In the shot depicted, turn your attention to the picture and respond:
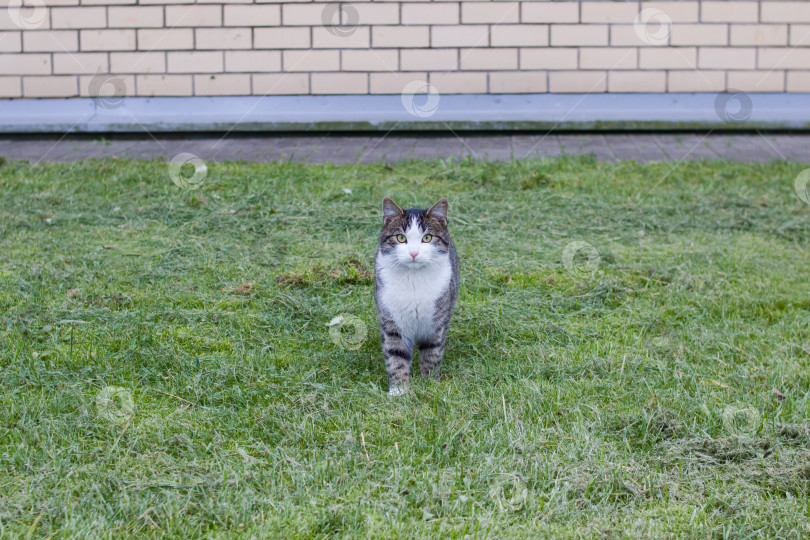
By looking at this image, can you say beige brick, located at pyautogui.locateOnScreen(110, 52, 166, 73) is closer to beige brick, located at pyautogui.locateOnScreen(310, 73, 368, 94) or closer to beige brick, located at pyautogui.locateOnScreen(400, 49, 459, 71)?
beige brick, located at pyautogui.locateOnScreen(310, 73, 368, 94)

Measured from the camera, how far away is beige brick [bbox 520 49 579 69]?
8969mm

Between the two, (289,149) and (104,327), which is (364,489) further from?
(289,149)

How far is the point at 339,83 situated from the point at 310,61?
38 cm

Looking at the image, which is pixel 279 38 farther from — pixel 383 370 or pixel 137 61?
pixel 383 370

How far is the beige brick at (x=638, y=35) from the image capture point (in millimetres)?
8914

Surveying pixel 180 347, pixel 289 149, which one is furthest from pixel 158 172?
Result: pixel 180 347

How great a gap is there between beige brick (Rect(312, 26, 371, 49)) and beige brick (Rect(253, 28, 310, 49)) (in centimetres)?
11

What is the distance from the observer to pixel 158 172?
741 centimetres

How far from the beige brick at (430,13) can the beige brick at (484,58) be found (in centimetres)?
36

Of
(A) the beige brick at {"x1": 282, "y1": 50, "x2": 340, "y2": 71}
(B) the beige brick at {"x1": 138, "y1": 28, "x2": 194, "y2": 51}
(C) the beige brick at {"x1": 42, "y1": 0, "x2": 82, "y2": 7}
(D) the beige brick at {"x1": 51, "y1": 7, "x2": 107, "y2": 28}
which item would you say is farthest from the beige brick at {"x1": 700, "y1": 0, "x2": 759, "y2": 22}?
(C) the beige brick at {"x1": 42, "y1": 0, "x2": 82, "y2": 7}

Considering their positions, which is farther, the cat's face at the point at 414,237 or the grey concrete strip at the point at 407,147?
the grey concrete strip at the point at 407,147

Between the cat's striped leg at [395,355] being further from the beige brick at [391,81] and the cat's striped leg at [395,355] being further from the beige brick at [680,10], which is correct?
the beige brick at [680,10]

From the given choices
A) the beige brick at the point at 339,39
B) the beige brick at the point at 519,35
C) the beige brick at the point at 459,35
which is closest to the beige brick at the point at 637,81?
the beige brick at the point at 519,35

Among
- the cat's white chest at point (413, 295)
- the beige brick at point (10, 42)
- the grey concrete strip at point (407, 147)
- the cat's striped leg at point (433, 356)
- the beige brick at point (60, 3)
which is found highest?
the beige brick at point (60, 3)
